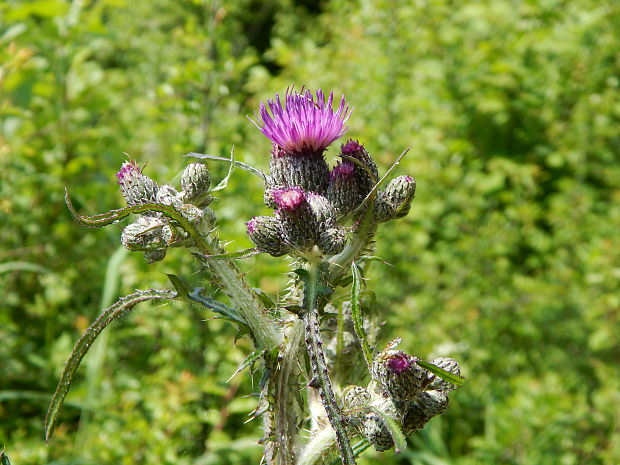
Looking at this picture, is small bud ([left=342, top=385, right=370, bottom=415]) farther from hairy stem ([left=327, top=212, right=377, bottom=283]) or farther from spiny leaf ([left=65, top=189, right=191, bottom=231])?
spiny leaf ([left=65, top=189, right=191, bottom=231])

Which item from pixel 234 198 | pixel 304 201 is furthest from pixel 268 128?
pixel 234 198

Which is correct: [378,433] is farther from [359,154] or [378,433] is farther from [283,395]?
[359,154]

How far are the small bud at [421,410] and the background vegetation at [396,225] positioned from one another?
1169mm

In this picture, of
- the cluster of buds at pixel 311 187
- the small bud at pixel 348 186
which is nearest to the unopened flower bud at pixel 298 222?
the cluster of buds at pixel 311 187

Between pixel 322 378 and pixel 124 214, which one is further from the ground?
pixel 124 214

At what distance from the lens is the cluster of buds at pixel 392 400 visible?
108cm

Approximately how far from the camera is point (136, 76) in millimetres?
5168

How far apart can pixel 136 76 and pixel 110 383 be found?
10.6 feet

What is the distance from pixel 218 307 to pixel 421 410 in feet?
1.35

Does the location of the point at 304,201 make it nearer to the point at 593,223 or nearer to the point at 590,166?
the point at 593,223

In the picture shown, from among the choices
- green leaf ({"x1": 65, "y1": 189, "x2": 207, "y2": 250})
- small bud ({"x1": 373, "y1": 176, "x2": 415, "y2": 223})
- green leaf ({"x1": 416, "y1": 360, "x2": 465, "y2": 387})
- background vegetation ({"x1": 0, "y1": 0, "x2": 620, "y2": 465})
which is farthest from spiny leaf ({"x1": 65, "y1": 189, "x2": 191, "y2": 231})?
background vegetation ({"x1": 0, "y1": 0, "x2": 620, "y2": 465})

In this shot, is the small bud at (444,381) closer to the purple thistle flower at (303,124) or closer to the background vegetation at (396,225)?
the purple thistle flower at (303,124)

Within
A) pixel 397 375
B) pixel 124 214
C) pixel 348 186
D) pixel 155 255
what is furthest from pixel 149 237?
pixel 397 375

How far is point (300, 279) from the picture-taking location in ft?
3.68
